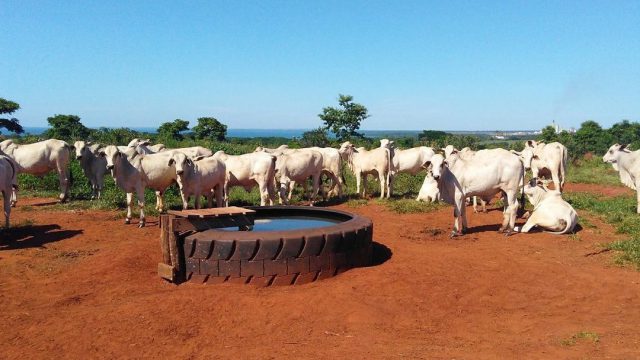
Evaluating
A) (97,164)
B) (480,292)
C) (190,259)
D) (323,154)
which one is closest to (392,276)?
(480,292)

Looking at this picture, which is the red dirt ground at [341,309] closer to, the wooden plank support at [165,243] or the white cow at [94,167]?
the wooden plank support at [165,243]

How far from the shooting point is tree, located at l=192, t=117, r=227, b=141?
58.4m

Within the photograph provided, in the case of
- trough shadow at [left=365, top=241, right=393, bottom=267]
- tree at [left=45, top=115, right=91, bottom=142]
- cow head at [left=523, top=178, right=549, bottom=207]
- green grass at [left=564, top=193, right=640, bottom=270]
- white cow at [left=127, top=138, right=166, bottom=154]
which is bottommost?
trough shadow at [left=365, top=241, right=393, bottom=267]

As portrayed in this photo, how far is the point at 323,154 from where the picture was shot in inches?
727

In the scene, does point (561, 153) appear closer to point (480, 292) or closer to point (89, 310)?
point (480, 292)

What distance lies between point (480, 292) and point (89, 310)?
5667 mm

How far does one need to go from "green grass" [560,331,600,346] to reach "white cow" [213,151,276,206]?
33.6ft

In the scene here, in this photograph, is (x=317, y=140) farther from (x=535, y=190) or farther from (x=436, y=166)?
(x=436, y=166)

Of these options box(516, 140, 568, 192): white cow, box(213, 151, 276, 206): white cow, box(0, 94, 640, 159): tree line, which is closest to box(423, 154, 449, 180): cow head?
box(213, 151, 276, 206): white cow

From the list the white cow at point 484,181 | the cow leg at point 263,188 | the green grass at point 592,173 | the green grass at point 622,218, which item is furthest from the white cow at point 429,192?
the green grass at point 592,173

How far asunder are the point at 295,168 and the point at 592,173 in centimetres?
2145

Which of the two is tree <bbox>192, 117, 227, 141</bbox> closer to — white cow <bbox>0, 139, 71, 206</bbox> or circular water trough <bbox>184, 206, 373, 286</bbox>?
white cow <bbox>0, 139, 71, 206</bbox>

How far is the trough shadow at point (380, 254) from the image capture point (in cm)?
900

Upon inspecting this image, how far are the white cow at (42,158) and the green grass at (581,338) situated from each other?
16693 millimetres
